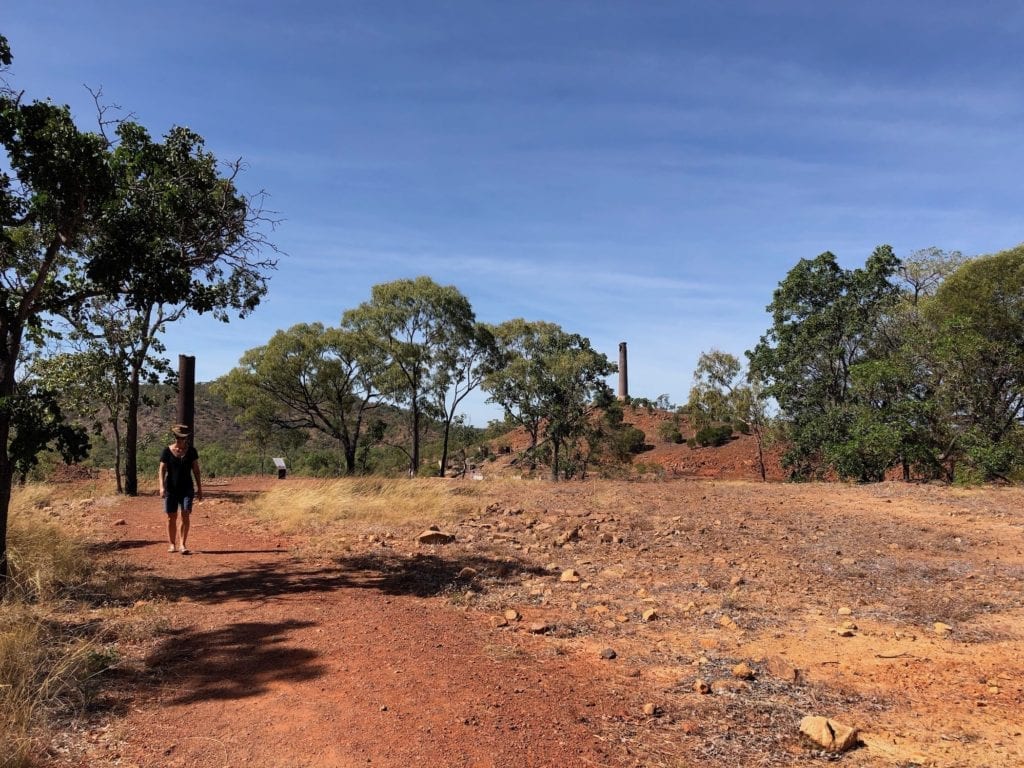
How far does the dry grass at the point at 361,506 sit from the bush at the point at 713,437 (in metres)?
28.3

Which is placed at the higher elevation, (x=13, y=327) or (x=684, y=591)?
(x=13, y=327)

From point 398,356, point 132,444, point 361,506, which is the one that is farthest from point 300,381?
point 361,506

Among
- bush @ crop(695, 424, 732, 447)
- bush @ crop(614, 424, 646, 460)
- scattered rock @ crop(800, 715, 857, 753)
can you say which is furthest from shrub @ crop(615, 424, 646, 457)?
scattered rock @ crop(800, 715, 857, 753)

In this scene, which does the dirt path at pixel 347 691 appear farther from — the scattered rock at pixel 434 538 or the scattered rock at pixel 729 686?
the scattered rock at pixel 434 538

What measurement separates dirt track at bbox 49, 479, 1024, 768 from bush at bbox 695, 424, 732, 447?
A: 101ft

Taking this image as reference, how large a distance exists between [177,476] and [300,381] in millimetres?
19318

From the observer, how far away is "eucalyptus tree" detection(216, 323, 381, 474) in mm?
26441

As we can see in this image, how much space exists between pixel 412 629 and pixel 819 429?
19586 mm

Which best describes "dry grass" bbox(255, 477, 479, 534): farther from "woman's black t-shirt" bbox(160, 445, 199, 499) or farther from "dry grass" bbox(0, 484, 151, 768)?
"dry grass" bbox(0, 484, 151, 768)

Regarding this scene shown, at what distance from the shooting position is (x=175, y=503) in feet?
27.7

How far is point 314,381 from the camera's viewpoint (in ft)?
89.5

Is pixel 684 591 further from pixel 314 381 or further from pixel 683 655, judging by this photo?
pixel 314 381

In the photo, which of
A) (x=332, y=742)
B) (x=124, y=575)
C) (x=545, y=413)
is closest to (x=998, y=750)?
(x=332, y=742)

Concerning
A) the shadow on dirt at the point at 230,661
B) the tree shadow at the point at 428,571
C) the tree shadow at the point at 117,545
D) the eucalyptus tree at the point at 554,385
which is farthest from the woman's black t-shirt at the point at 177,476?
the eucalyptus tree at the point at 554,385
